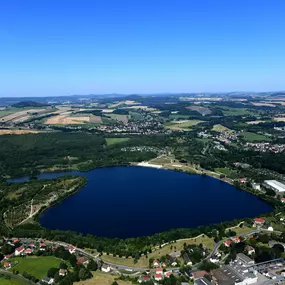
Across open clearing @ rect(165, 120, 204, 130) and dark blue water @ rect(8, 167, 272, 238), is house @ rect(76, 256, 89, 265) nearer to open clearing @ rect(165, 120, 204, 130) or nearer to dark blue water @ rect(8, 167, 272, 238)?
dark blue water @ rect(8, 167, 272, 238)

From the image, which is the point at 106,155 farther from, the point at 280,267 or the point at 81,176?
the point at 280,267

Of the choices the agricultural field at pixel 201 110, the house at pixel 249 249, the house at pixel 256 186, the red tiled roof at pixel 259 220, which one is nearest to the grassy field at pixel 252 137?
the house at pixel 256 186

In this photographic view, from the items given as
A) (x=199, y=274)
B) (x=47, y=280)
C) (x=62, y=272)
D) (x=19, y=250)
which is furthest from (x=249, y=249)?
(x=19, y=250)

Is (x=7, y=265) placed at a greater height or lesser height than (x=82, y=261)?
lesser

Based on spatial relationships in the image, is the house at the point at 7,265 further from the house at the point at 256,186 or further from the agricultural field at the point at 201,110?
the agricultural field at the point at 201,110

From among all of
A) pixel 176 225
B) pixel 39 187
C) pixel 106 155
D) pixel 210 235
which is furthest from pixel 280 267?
pixel 106 155

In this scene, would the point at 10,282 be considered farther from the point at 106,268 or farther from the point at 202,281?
the point at 202,281
